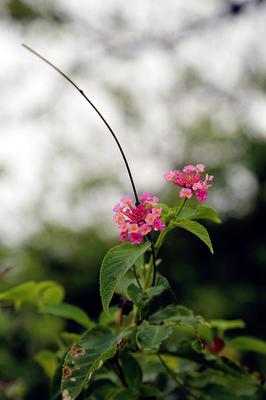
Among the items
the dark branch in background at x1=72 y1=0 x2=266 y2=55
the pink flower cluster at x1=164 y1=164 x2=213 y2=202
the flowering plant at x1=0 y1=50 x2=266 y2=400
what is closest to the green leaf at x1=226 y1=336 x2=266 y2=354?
the flowering plant at x1=0 y1=50 x2=266 y2=400

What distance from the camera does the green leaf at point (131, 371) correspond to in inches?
30.8

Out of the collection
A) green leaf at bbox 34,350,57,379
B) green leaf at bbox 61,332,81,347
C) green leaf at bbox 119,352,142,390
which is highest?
green leaf at bbox 61,332,81,347

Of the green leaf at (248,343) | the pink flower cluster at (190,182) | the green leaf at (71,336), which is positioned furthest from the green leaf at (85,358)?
the green leaf at (248,343)

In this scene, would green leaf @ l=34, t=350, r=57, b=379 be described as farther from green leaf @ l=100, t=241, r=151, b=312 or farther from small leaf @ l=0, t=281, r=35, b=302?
green leaf @ l=100, t=241, r=151, b=312

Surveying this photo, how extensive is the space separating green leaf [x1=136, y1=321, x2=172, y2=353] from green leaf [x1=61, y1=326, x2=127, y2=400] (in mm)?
34

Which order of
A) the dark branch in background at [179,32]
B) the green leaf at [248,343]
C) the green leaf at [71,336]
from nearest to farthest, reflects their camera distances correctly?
the green leaf at [71,336]
the green leaf at [248,343]
the dark branch in background at [179,32]

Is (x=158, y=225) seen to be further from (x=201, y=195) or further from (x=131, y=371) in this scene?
(x=131, y=371)

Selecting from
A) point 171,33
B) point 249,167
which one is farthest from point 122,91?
point 249,167

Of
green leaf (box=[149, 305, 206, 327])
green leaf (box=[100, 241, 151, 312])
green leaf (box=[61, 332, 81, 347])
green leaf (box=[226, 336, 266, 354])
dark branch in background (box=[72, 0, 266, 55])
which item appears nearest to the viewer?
green leaf (box=[100, 241, 151, 312])

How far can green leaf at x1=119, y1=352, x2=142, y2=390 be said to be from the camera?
0.78m

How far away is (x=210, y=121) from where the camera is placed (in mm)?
7574

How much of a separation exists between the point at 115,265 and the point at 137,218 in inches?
3.1

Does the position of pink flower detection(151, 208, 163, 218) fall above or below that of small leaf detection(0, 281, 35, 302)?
above

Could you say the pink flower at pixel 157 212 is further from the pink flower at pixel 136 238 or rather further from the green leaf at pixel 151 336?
the green leaf at pixel 151 336
